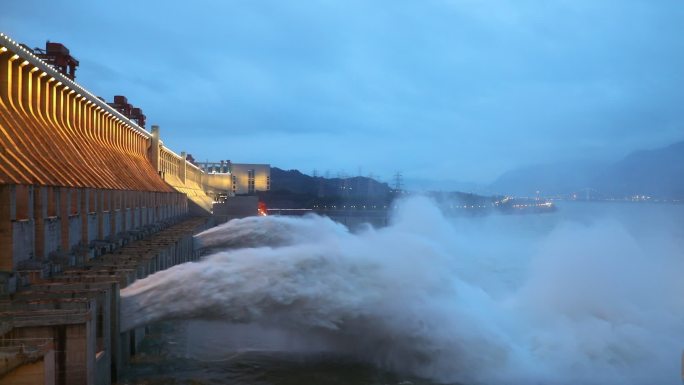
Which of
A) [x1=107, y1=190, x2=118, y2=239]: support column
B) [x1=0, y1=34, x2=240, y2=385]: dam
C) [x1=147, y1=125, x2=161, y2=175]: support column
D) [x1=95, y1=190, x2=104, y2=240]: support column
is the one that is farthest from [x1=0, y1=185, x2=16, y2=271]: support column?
[x1=147, y1=125, x2=161, y2=175]: support column

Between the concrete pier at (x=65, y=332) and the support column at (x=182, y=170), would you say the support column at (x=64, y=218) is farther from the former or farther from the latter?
the support column at (x=182, y=170)

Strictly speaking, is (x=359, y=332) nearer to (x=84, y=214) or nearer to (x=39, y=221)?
(x=39, y=221)

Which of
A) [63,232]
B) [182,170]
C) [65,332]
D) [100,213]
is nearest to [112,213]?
[100,213]

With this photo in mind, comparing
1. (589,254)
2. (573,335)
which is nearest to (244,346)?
(573,335)

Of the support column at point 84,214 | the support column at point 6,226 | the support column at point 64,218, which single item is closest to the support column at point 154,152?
the support column at point 84,214

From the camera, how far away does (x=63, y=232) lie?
19750 millimetres

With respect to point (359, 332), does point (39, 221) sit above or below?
above

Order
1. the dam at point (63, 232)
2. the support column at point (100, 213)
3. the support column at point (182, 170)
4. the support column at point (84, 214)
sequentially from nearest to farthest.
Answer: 1. the dam at point (63, 232)
2. the support column at point (84, 214)
3. the support column at point (100, 213)
4. the support column at point (182, 170)

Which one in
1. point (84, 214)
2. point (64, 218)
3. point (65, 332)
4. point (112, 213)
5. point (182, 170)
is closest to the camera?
point (65, 332)

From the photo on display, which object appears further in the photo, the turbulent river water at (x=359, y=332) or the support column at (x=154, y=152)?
the support column at (x=154, y=152)

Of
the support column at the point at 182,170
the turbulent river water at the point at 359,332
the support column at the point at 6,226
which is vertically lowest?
the turbulent river water at the point at 359,332

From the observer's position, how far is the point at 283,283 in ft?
52.6

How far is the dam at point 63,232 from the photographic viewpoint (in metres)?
10.5

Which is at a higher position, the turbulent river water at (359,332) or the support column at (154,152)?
the support column at (154,152)
